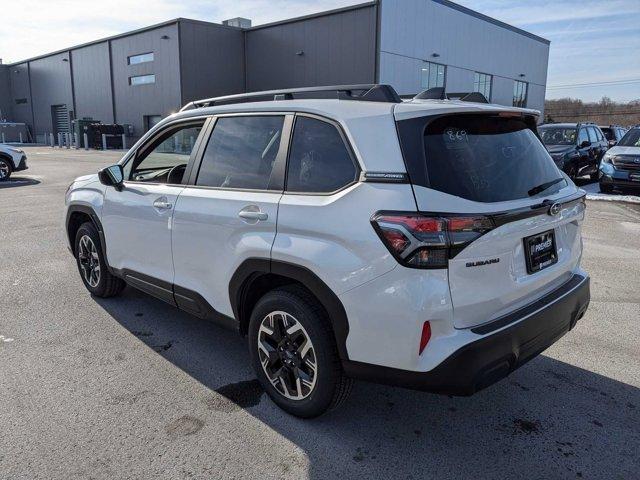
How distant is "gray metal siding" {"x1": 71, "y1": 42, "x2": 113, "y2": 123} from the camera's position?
38.7m

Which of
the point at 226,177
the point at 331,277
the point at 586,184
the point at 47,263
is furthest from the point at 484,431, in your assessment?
the point at 586,184

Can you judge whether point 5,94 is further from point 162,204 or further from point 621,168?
point 162,204

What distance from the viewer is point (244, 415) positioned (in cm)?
309

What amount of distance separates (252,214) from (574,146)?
523 inches

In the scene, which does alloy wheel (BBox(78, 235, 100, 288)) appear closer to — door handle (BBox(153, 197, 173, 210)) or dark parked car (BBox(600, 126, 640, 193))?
door handle (BBox(153, 197, 173, 210))

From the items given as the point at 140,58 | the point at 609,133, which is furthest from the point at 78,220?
the point at 140,58

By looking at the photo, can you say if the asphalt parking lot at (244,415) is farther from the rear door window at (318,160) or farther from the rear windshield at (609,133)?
the rear windshield at (609,133)

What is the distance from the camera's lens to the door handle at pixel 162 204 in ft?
12.1

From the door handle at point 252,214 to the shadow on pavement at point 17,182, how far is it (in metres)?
14.5

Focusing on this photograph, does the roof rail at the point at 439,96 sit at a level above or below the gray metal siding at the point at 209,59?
below

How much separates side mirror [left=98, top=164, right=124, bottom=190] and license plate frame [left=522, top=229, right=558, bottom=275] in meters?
3.22

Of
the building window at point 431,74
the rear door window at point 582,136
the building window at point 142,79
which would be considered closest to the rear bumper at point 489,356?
the rear door window at point 582,136

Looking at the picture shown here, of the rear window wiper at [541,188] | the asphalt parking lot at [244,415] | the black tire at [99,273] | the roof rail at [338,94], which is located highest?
the roof rail at [338,94]

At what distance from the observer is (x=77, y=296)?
5.20m
